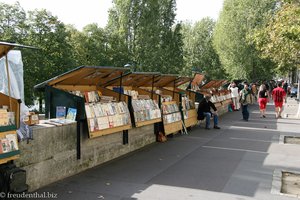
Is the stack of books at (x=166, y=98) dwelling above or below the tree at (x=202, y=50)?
below

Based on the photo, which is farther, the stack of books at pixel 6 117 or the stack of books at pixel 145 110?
the stack of books at pixel 145 110

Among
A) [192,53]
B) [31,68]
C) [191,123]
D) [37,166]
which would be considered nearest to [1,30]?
[31,68]

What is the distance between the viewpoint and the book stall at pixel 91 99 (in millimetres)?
7113

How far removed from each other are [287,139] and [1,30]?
18129mm

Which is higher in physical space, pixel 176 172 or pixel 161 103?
pixel 161 103

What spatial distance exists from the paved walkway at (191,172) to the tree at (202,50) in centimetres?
4258

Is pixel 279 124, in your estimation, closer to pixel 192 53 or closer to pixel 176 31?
pixel 176 31

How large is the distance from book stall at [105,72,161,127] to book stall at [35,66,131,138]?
1.14ft

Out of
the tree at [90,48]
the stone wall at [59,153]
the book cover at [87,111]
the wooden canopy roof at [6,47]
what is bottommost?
the stone wall at [59,153]

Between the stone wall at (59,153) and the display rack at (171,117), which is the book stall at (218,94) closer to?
the display rack at (171,117)

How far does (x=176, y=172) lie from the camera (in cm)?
719

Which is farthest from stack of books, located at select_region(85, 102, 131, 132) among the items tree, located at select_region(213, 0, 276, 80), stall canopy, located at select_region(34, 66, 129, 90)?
tree, located at select_region(213, 0, 276, 80)

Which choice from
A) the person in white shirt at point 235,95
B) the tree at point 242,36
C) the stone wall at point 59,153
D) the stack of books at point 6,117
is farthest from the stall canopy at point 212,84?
the tree at point 242,36

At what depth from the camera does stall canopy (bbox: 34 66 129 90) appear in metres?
7.28
